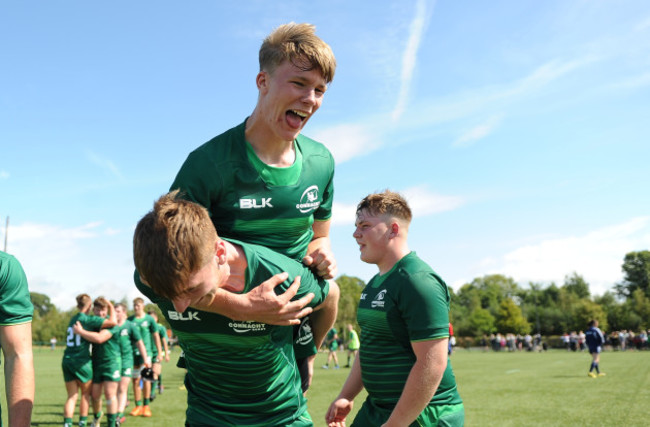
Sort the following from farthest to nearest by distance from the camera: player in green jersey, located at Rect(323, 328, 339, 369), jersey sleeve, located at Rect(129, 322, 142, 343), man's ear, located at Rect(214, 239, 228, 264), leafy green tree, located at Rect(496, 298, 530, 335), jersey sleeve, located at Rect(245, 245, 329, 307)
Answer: leafy green tree, located at Rect(496, 298, 530, 335)
player in green jersey, located at Rect(323, 328, 339, 369)
jersey sleeve, located at Rect(129, 322, 142, 343)
jersey sleeve, located at Rect(245, 245, 329, 307)
man's ear, located at Rect(214, 239, 228, 264)

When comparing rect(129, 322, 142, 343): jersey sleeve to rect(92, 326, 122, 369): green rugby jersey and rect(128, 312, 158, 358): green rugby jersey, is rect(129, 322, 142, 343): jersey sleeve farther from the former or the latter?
rect(92, 326, 122, 369): green rugby jersey

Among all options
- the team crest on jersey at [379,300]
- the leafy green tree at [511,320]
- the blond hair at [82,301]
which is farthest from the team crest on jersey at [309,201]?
the leafy green tree at [511,320]

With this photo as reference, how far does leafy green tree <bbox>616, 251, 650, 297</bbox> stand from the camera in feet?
341

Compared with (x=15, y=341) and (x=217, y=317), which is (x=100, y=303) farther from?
(x=217, y=317)

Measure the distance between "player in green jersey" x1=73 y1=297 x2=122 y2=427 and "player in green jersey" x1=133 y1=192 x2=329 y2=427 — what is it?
355 inches

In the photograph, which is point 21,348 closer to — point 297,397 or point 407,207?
point 297,397

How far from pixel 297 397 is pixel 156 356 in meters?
13.6

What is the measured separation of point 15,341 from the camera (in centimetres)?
317

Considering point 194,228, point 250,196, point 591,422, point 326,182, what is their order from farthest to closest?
point 591,422 → point 326,182 → point 250,196 → point 194,228

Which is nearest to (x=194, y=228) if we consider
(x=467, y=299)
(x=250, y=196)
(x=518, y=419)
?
(x=250, y=196)

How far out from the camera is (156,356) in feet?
50.7

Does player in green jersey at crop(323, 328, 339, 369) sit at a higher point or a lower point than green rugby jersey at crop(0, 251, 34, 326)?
lower

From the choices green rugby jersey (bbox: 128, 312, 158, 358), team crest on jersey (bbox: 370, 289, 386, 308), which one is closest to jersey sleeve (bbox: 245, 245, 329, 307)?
team crest on jersey (bbox: 370, 289, 386, 308)

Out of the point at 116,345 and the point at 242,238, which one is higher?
the point at 242,238
